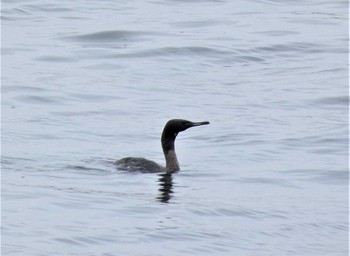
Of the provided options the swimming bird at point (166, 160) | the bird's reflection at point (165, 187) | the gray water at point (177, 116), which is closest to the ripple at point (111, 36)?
the gray water at point (177, 116)

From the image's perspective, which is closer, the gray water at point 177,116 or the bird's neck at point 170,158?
the gray water at point 177,116

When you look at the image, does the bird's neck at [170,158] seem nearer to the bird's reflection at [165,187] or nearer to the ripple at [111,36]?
the bird's reflection at [165,187]

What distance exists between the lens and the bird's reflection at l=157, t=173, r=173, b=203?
49.2 feet

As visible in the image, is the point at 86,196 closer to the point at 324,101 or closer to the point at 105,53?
the point at 324,101

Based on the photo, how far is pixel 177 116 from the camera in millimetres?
20250

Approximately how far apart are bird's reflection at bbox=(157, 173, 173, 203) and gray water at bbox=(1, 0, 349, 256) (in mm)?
20

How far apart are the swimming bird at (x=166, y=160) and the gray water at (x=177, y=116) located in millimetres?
143

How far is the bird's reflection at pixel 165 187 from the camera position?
Answer: 15.0 meters

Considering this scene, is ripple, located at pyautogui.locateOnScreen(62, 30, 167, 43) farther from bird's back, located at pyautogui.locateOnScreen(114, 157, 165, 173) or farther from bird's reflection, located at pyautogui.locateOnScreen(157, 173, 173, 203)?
bird's reflection, located at pyautogui.locateOnScreen(157, 173, 173, 203)

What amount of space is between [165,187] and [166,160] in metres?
1.12

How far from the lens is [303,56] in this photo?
1026 inches

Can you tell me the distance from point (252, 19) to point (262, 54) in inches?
162

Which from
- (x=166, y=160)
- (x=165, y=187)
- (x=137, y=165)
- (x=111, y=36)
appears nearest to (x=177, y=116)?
(x=166, y=160)

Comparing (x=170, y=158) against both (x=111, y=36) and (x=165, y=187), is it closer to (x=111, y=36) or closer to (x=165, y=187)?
(x=165, y=187)
